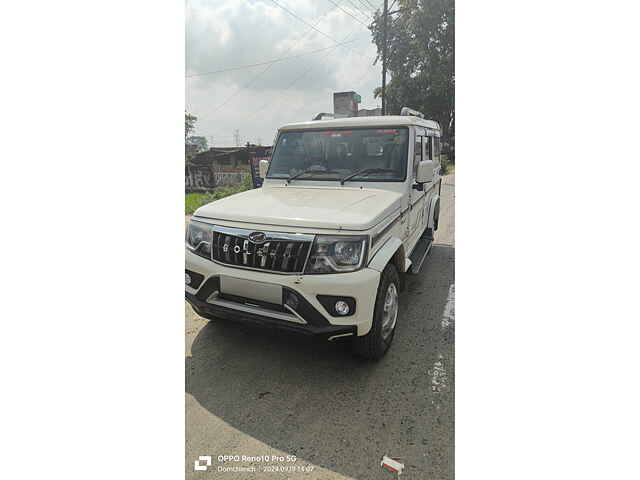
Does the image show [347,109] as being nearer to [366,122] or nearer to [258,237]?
[366,122]

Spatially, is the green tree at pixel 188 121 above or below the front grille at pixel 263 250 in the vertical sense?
above

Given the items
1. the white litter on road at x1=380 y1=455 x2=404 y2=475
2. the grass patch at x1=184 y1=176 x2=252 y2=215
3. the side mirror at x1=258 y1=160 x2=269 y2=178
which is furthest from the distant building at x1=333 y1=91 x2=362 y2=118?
the grass patch at x1=184 y1=176 x2=252 y2=215

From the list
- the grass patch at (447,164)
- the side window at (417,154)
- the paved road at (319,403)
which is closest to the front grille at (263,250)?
the paved road at (319,403)

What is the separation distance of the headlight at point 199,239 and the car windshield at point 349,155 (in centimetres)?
118

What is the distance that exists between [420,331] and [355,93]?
2.22 metres

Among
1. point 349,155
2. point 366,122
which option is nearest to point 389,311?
point 349,155

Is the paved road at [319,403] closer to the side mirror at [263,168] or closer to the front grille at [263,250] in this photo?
the front grille at [263,250]

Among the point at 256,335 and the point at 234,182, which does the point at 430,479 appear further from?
the point at 234,182

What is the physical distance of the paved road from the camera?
205 cm

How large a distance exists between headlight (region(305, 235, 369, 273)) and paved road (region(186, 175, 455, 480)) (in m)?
0.57

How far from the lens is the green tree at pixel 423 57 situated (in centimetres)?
288

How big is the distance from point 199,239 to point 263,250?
61 cm
